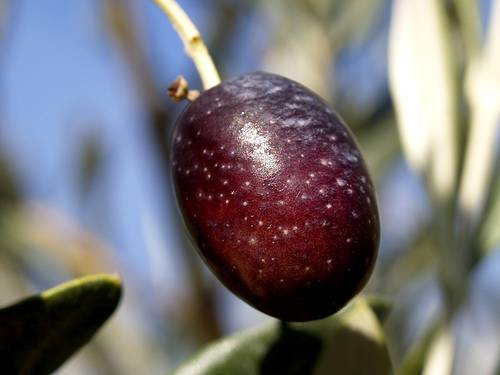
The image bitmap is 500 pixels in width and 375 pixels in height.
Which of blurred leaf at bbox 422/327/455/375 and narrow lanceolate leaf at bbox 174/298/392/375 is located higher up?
narrow lanceolate leaf at bbox 174/298/392/375

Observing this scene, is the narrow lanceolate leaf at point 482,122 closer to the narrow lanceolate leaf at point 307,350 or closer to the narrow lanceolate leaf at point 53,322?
the narrow lanceolate leaf at point 307,350

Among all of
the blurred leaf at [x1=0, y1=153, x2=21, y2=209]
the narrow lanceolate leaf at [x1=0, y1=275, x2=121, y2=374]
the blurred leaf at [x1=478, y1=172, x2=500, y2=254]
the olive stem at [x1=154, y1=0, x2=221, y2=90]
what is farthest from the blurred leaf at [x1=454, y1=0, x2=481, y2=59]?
the blurred leaf at [x1=0, y1=153, x2=21, y2=209]

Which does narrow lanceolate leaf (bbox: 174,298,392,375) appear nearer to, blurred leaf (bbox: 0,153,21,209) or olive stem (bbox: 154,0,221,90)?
olive stem (bbox: 154,0,221,90)

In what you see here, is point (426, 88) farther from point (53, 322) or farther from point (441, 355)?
point (53, 322)

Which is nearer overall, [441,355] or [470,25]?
[441,355]

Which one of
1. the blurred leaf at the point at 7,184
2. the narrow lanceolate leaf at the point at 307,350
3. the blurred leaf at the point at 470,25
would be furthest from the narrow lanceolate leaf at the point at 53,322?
the blurred leaf at the point at 7,184

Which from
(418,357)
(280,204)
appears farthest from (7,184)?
(280,204)
